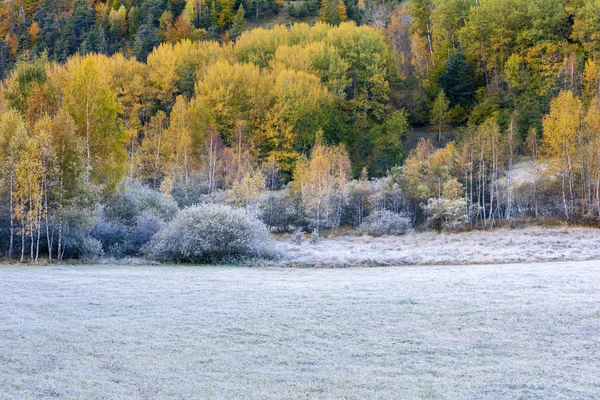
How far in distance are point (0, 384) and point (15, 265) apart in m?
18.9

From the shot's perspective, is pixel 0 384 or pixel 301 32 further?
pixel 301 32

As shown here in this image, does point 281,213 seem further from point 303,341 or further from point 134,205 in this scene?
point 303,341

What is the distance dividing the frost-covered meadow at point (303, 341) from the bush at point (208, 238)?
9885 millimetres

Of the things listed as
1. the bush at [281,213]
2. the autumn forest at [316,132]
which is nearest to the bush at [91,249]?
the autumn forest at [316,132]

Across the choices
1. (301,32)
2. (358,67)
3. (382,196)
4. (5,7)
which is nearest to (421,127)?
(358,67)

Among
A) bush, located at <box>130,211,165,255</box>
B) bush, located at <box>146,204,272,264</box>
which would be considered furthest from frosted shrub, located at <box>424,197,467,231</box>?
bush, located at <box>130,211,165,255</box>

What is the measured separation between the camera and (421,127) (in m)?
74.2

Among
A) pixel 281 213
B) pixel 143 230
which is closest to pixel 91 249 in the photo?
pixel 143 230

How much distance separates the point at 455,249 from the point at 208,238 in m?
13.4

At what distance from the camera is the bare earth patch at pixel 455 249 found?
26094mm

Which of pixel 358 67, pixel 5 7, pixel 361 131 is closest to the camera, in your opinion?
pixel 361 131

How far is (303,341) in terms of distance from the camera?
31.1 feet

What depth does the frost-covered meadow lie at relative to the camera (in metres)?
7.18

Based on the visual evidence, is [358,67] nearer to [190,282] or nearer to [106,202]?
[106,202]
